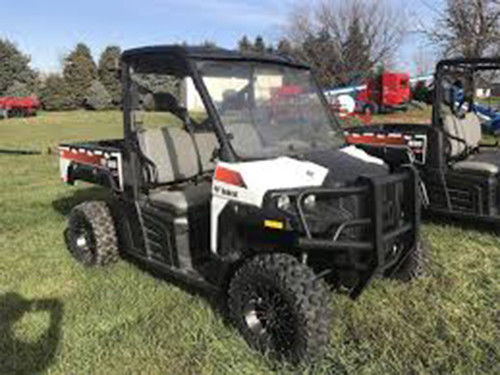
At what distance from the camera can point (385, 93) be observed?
24.6 meters

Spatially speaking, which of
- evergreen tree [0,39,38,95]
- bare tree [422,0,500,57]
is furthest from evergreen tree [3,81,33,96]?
bare tree [422,0,500,57]

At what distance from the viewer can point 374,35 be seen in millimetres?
33250

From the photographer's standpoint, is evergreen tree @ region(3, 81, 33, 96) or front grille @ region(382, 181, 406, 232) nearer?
front grille @ region(382, 181, 406, 232)

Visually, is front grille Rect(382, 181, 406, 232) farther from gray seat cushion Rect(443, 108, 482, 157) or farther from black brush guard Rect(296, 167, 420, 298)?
gray seat cushion Rect(443, 108, 482, 157)

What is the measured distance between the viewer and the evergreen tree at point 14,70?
49625 mm

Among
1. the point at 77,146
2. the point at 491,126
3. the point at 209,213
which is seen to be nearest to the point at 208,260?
the point at 209,213

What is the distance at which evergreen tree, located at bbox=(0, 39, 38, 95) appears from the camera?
163 ft

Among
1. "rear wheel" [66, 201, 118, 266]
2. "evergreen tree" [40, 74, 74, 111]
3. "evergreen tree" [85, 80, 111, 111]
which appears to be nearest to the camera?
"rear wheel" [66, 201, 118, 266]

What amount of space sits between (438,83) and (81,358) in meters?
4.65

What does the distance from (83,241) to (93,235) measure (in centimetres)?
35

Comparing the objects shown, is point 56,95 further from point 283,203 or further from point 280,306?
point 280,306

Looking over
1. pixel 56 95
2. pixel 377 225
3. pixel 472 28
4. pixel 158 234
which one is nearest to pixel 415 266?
pixel 377 225

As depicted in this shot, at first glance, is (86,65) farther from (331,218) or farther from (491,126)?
(331,218)

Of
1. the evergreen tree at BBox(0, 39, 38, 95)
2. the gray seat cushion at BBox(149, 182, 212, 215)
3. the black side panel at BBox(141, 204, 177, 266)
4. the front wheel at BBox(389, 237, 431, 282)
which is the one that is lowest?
the front wheel at BBox(389, 237, 431, 282)
